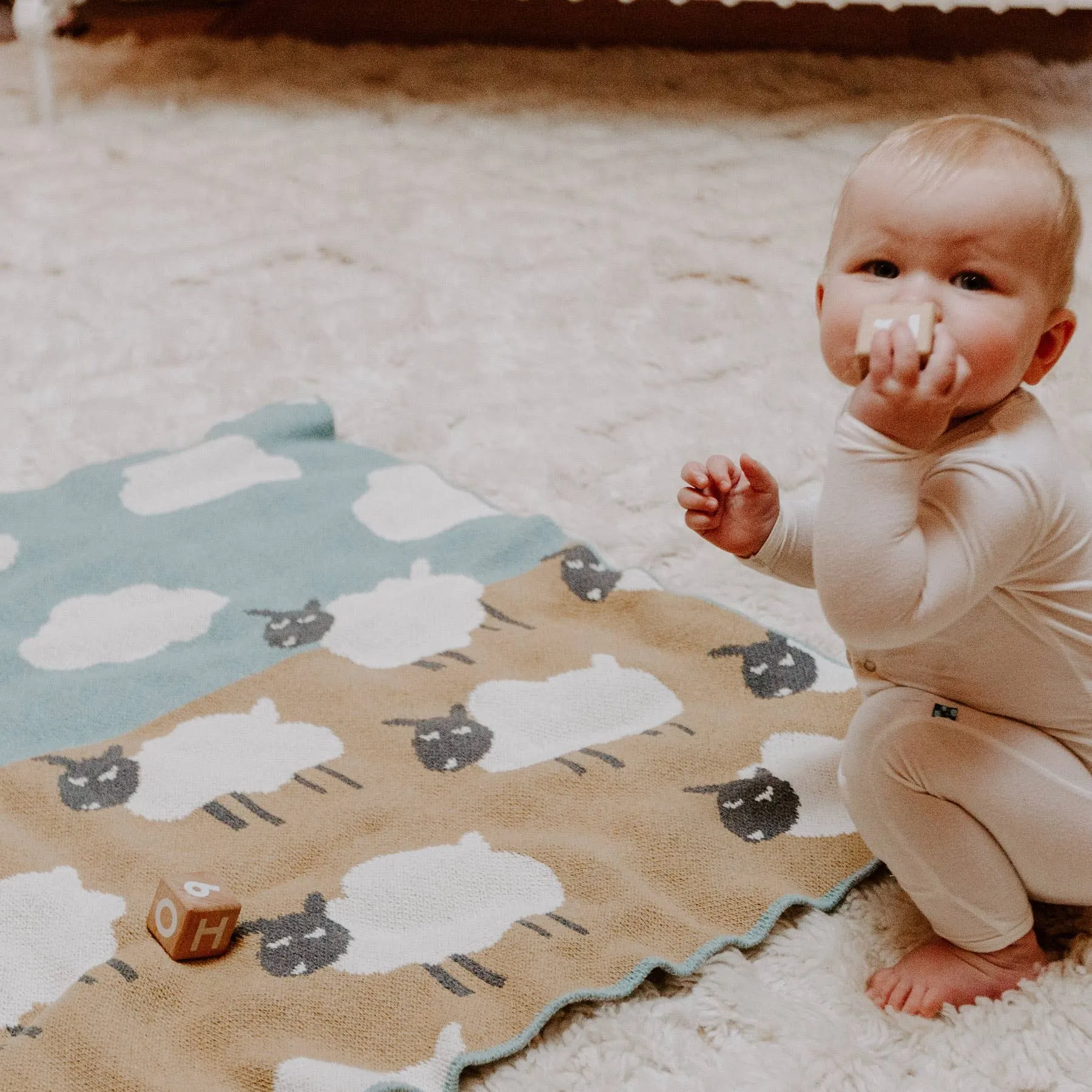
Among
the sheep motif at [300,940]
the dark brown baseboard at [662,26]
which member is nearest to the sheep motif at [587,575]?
the sheep motif at [300,940]

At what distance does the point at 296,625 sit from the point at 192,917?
13.2 inches

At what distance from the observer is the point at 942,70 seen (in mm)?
2137

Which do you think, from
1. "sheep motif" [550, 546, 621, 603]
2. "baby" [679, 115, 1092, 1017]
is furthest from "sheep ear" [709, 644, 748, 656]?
"baby" [679, 115, 1092, 1017]

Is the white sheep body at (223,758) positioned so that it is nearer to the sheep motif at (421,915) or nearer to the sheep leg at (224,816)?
the sheep leg at (224,816)

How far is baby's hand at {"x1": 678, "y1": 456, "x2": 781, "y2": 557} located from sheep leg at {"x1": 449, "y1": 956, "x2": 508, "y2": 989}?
Answer: 0.87 ft

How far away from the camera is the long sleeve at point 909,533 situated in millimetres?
591

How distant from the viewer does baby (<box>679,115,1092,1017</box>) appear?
60 centimetres

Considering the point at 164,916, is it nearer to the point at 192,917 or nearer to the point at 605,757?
the point at 192,917

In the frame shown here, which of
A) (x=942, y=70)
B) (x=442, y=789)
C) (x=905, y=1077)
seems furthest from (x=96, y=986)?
(x=942, y=70)

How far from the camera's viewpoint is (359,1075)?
63 cm

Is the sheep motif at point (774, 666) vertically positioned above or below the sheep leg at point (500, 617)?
above

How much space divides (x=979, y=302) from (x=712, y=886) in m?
0.36

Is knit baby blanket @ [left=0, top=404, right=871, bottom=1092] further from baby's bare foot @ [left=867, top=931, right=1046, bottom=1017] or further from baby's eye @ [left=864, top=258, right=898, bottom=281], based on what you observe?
baby's eye @ [left=864, top=258, right=898, bottom=281]

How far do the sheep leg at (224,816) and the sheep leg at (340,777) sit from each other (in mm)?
65
